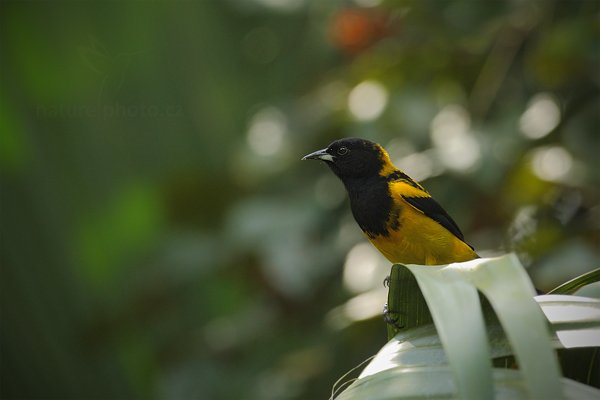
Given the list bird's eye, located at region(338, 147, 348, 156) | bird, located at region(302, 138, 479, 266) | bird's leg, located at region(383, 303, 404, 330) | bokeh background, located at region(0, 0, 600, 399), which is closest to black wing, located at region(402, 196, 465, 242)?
bird, located at region(302, 138, 479, 266)

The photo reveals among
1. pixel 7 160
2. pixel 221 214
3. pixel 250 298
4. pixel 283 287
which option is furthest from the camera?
pixel 7 160

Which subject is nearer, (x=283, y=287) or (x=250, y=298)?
(x=283, y=287)

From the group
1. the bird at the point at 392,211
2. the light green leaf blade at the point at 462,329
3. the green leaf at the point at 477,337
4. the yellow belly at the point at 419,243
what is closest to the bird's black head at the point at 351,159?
the bird at the point at 392,211

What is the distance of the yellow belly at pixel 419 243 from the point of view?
2779mm

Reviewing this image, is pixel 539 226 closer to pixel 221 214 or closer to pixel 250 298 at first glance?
pixel 250 298

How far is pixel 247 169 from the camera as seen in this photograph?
3.35 metres

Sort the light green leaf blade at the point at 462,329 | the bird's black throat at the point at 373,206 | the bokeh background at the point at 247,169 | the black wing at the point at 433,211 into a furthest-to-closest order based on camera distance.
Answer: the bokeh background at the point at 247,169 → the black wing at the point at 433,211 → the bird's black throat at the point at 373,206 → the light green leaf blade at the point at 462,329

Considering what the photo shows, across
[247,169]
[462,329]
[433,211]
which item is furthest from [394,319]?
[247,169]

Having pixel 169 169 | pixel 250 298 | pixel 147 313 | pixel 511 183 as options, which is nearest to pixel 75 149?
pixel 169 169

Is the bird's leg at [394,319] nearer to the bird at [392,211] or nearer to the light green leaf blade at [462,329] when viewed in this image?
the light green leaf blade at [462,329]

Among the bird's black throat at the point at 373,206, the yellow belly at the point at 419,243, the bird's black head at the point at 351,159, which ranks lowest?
the yellow belly at the point at 419,243

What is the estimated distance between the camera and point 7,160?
4.38 meters

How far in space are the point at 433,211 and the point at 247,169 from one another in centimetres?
89

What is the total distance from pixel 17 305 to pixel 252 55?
2.01m
